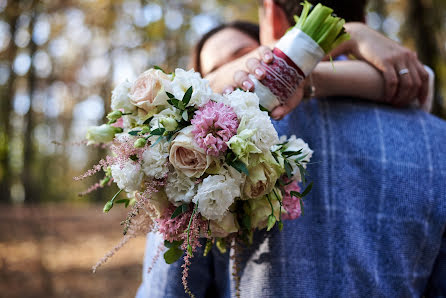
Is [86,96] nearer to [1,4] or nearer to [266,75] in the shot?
[1,4]

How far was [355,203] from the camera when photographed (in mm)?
1401

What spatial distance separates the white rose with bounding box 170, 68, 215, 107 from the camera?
105cm

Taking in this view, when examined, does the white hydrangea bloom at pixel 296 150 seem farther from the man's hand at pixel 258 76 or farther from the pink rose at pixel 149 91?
the pink rose at pixel 149 91

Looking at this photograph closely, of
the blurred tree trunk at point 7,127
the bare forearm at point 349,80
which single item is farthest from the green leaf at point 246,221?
the blurred tree trunk at point 7,127

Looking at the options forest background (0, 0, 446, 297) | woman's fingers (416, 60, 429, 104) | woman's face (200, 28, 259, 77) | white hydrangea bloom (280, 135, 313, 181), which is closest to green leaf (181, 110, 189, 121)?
white hydrangea bloom (280, 135, 313, 181)

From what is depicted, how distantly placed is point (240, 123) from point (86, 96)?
582 inches

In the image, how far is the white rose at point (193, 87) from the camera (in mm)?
1051

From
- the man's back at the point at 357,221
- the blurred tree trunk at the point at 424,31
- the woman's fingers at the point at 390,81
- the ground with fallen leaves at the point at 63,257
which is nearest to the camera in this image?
the man's back at the point at 357,221

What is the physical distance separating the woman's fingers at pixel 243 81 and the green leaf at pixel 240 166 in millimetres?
297

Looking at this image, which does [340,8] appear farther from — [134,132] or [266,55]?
[134,132]

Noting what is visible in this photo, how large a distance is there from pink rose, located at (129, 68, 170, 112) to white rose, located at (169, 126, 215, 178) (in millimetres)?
134

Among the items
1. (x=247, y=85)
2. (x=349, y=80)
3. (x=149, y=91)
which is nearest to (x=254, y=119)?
(x=247, y=85)

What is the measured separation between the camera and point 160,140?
102cm

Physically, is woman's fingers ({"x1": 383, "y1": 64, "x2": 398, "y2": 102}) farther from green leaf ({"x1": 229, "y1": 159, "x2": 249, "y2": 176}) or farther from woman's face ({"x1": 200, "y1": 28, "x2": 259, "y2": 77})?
green leaf ({"x1": 229, "y1": 159, "x2": 249, "y2": 176})
